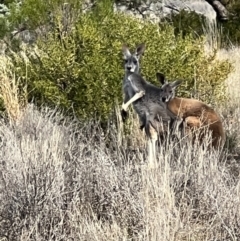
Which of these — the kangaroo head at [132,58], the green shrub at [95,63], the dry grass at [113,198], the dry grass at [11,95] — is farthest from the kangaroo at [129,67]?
the dry grass at [113,198]

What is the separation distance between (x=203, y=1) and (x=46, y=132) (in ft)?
53.4

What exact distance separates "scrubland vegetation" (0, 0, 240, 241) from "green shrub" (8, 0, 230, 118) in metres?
0.01

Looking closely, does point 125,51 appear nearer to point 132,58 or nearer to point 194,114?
point 132,58

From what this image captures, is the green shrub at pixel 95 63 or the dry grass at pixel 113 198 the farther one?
the green shrub at pixel 95 63

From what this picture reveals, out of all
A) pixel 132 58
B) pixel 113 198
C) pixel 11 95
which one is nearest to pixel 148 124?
pixel 132 58

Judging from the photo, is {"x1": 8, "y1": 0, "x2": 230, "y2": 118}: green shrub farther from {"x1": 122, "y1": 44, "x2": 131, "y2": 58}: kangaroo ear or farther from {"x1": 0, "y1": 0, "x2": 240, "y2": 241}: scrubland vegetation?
{"x1": 122, "y1": 44, "x2": 131, "y2": 58}: kangaroo ear

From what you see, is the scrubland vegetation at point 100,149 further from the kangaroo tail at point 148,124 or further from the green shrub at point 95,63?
the kangaroo tail at point 148,124

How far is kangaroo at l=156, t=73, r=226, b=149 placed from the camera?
632cm

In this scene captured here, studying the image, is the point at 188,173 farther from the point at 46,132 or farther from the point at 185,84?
the point at 185,84

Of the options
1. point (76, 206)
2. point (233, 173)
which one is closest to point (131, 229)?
point (76, 206)

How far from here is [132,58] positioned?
6535mm

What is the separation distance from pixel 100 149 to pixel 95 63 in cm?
227

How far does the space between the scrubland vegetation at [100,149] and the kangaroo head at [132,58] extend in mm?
650

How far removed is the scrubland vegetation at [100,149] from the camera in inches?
165
